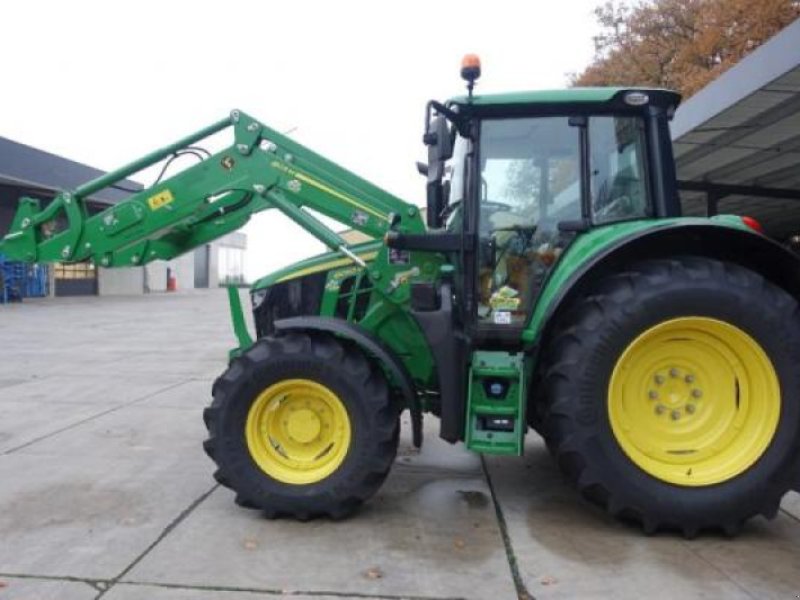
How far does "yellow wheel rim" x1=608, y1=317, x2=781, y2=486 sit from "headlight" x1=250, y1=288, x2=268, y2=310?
8.62 ft

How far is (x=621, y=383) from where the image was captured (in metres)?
4.30

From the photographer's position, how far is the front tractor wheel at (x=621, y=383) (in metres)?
4.10

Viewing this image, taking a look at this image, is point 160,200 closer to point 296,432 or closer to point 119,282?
point 296,432

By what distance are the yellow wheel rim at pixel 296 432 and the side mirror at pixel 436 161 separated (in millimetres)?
1553

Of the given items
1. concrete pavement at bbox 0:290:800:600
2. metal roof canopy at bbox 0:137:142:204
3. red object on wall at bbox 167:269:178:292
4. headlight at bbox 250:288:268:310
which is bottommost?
concrete pavement at bbox 0:290:800:600

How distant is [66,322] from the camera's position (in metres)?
20.2

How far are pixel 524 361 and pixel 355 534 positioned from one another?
1.40 metres

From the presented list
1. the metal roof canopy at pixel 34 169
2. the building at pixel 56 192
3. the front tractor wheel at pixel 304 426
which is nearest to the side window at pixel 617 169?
the front tractor wheel at pixel 304 426

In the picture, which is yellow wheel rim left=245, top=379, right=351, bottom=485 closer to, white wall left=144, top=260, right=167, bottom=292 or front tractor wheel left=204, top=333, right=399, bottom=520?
front tractor wheel left=204, top=333, right=399, bottom=520

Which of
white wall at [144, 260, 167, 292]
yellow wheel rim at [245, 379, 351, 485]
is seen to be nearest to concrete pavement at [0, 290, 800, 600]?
yellow wheel rim at [245, 379, 351, 485]

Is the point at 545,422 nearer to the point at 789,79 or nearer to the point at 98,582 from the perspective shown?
the point at 98,582

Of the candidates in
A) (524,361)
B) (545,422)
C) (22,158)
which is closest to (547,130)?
(524,361)

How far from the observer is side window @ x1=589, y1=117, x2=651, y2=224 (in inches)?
182

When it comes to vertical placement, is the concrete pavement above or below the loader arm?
below
